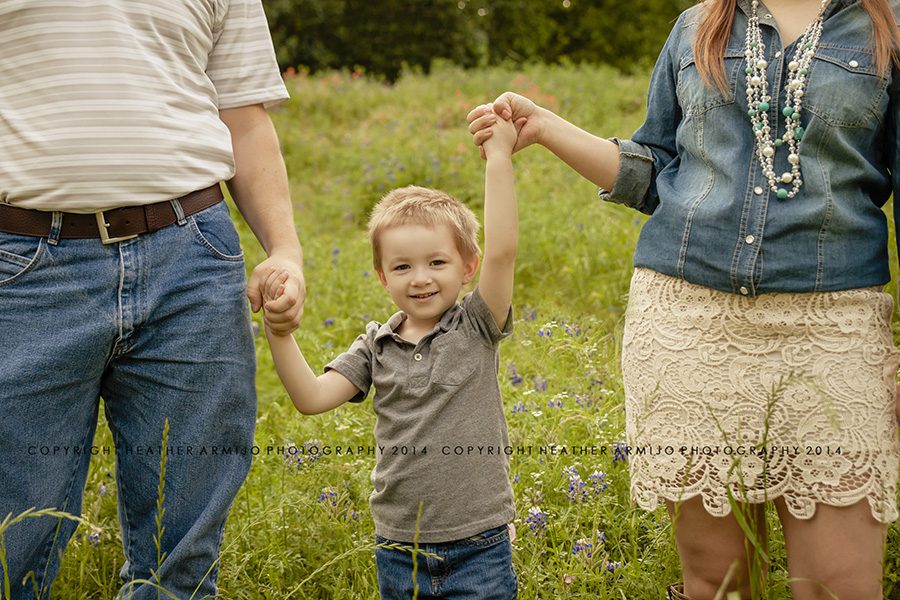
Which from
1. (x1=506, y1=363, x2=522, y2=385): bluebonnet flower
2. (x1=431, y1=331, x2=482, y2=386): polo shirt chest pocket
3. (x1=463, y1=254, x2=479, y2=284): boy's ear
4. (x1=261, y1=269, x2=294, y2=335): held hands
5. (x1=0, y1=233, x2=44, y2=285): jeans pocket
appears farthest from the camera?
(x1=506, y1=363, x2=522, y2=385): bluebonnet flower

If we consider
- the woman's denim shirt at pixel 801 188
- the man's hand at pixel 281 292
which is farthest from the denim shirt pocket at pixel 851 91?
the man's hand at pixel 281 292

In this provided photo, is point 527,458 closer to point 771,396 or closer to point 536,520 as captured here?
point 536,520

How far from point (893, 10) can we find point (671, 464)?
112 cm

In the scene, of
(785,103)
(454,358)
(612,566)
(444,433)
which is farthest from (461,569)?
(785,103)

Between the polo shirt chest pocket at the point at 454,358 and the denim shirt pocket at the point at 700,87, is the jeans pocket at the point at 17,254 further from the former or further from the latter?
the denim shirt pocket at the point at 700,87

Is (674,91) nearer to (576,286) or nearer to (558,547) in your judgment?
(558,547)

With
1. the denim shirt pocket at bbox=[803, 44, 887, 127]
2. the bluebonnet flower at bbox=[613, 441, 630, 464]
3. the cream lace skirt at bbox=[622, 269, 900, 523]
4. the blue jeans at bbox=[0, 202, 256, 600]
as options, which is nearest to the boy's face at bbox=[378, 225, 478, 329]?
the blue jeans at bbox=[0, 202, 256, 600]

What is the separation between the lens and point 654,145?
2521mm

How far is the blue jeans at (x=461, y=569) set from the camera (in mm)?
2330

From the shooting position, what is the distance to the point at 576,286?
18.4ft

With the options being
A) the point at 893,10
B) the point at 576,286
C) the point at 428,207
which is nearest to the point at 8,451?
the point at 428,207

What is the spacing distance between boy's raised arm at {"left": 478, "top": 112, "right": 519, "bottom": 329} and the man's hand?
438 millimetres

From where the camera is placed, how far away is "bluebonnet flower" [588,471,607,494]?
313 cm

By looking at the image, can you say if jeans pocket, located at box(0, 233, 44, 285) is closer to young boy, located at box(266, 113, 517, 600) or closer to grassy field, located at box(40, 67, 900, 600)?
young boy, located at box(266, 113, 517, 600)
